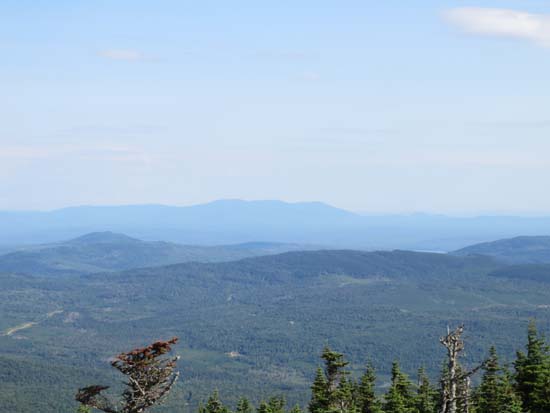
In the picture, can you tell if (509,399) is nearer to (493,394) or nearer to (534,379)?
(493,394)

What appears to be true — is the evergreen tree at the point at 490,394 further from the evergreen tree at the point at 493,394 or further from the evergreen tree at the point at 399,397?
the evergreen tree at the point at 399,397

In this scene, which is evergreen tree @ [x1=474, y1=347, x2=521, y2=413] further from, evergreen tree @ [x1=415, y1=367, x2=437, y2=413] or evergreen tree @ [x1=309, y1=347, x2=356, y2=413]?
evergreen tree @ [x1=309, y1=347, x2=356, y2=413]

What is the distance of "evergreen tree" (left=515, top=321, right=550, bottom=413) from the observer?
1825 inches

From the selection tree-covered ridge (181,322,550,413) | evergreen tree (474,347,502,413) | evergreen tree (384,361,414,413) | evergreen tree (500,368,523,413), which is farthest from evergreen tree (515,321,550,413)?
evergreen tree (384,361,414,413)

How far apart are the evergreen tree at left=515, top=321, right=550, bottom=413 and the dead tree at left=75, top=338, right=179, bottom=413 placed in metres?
31.4

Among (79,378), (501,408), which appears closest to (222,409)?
(501,408)

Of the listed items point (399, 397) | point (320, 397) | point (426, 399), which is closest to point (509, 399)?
point (399, 397)

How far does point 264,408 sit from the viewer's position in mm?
52156

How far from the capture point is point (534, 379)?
48438 millimetres

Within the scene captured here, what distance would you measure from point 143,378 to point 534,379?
3414 cm

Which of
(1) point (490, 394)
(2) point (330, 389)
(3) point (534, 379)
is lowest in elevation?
(1) point (490, 394)

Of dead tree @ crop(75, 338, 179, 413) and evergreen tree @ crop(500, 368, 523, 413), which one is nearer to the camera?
dead tree @ crop(75, 338, 179, 413)

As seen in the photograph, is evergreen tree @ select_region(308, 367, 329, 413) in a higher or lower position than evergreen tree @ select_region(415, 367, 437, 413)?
higher

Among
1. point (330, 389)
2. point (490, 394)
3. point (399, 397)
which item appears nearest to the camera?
point (330, 389)
